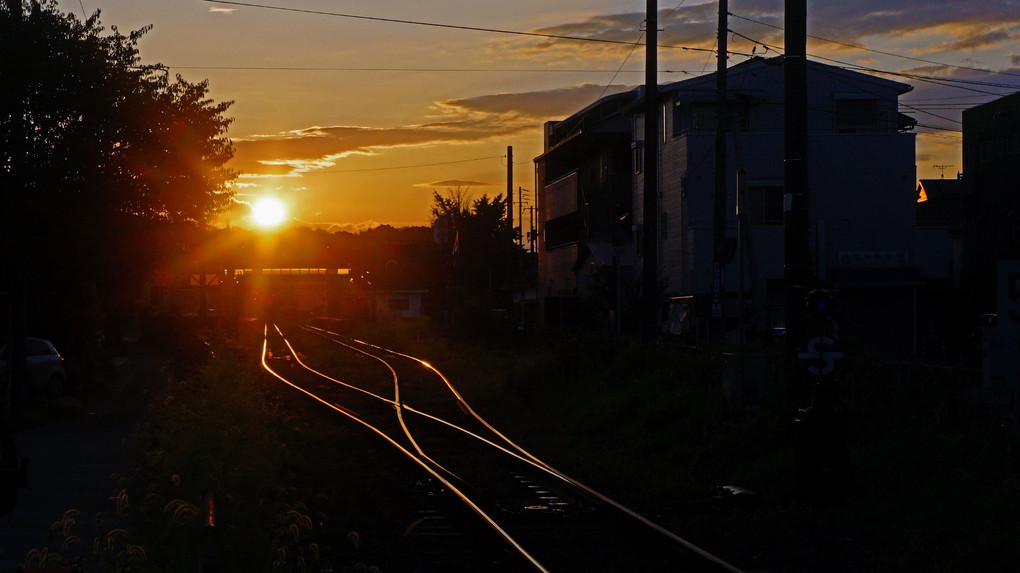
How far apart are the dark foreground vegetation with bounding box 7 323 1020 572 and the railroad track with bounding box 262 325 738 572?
0.37 metres

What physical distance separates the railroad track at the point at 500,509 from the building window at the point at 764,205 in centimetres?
1843

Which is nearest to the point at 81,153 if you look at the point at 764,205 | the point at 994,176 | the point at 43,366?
the point at 43,366

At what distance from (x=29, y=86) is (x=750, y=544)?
15737 mm

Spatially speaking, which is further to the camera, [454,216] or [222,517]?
[454,216]

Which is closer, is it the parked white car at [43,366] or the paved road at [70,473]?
the paved road at [70,473]

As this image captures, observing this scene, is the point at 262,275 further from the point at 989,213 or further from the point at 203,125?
the point at 203,125

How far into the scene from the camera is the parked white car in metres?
21.8

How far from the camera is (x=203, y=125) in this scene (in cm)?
2333

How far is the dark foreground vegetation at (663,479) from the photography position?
8.27 metres

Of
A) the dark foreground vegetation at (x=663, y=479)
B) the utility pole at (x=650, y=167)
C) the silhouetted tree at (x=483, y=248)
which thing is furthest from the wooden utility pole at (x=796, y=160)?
the silhouetted tree at (x=483, y=248)

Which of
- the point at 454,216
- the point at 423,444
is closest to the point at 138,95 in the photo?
the point at 423,444

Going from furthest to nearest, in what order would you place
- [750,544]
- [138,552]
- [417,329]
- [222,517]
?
[417,329], [750,544], [222,517], [138,552]

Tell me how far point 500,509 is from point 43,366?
48.1 feet

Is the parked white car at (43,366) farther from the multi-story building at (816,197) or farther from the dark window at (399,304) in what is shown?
the dark window at (399,304)
